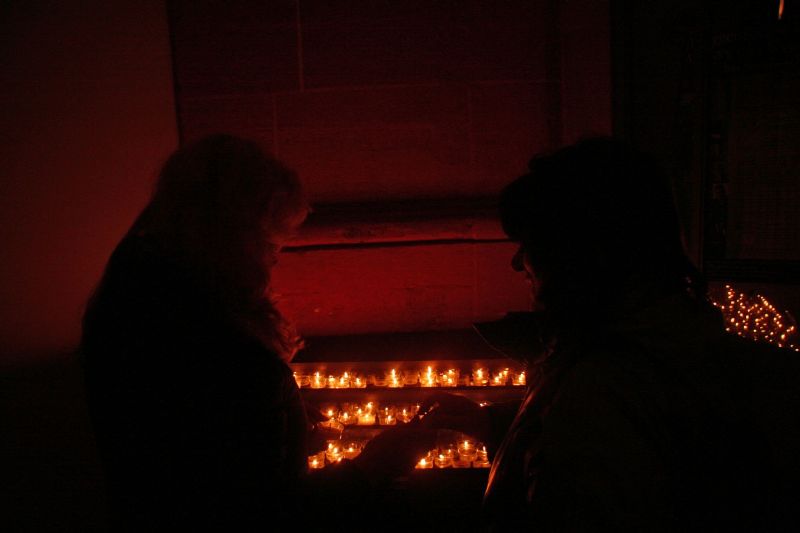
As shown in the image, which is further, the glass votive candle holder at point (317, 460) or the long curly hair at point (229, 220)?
the glass votive candle holder at point (317, 460)

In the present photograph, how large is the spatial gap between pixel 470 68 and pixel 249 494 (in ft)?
8.63

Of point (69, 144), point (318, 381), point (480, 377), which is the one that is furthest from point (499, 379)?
point (69, 144)

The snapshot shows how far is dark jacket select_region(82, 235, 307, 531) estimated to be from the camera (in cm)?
122

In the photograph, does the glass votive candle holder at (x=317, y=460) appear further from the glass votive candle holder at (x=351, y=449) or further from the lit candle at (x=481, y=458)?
the lit candle at (x=481, y=458)

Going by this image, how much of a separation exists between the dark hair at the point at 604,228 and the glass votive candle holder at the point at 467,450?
91 centimetres

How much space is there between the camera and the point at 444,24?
2881 millimetres

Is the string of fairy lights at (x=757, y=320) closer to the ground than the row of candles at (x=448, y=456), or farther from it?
farther from it

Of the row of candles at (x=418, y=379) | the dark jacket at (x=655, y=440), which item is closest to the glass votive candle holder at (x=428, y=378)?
the row of candles at (x=418, y=379)

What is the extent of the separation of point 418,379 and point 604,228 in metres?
1.53

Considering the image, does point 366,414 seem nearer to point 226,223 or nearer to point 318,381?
point 318,381

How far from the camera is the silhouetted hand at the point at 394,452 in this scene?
1610 millimetres

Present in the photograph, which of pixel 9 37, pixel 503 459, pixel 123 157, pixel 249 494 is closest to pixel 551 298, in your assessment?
pixel 503 459

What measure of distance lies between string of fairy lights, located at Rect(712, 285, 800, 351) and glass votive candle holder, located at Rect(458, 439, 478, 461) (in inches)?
59.5

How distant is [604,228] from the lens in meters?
1.10
